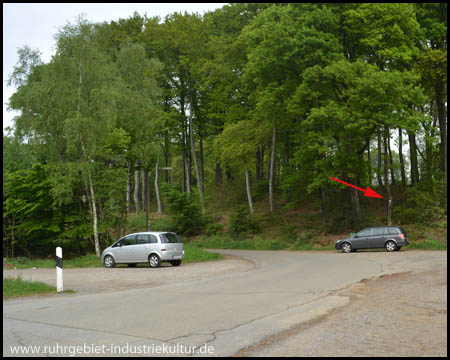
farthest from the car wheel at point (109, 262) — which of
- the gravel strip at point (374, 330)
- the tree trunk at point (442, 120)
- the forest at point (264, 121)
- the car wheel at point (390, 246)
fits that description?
the tree trunk at point (442, 120)

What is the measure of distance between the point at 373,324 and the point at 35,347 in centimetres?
532

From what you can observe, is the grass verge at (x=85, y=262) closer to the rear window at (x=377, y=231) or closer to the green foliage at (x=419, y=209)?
the rear window at (x=377, y=231)

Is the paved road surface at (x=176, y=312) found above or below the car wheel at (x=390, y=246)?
above

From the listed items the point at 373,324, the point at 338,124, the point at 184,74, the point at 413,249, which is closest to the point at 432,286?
the point at 373,324

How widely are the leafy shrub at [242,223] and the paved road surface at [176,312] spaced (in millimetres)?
22943

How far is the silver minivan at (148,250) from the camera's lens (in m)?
21.5

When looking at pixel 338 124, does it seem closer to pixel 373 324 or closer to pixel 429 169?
pixel 429 169

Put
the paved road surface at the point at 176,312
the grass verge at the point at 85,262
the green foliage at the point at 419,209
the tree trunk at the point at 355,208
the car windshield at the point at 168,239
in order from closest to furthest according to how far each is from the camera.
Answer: the paved road surface at the point at 176,312 < the car windshield at the point at 168,239 < the grass verge at the point at 85,262 < the green foliage at the point at 419,209 < the tree trunk at the point at 355,208

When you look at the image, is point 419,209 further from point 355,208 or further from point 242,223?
point 242,223

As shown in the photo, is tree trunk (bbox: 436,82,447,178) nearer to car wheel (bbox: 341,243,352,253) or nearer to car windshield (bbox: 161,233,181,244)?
car wheel (bbox: 341,243,352,253)

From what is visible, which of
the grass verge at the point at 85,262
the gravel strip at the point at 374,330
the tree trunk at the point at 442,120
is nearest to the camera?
the gravel strip at the point at 374,330

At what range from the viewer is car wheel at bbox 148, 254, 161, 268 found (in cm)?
2144

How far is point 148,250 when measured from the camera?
21641 mm

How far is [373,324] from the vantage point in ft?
25.6
